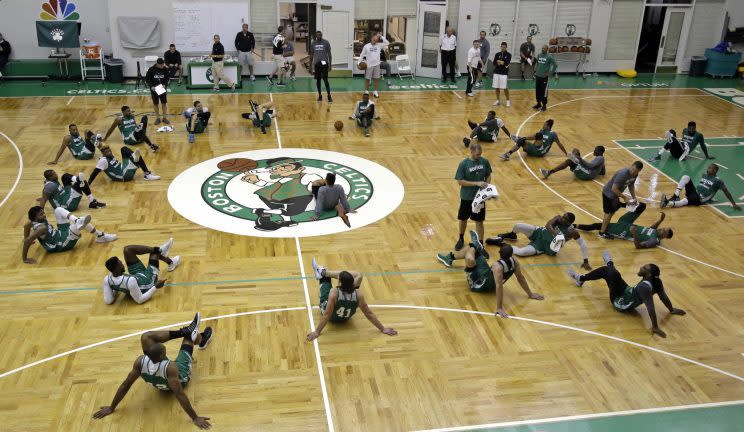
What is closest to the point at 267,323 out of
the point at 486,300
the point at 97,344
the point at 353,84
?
the point at 97,344

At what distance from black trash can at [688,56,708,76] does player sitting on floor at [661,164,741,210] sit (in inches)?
548

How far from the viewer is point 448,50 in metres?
24.2

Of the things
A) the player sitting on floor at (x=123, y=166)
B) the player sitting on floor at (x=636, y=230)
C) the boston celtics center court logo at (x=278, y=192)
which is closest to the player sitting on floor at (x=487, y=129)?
the boston celtics center court logo at (x=278, y=192)

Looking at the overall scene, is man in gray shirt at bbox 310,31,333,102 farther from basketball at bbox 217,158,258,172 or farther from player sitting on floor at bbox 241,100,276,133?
basketball at bbox 217,158,258,172

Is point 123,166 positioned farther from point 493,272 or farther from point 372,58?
point 372,58

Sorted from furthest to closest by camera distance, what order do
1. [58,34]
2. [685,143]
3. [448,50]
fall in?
1. [448,50]
2. [58,34]
3. [685,143]

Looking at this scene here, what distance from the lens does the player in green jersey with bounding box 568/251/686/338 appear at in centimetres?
1029

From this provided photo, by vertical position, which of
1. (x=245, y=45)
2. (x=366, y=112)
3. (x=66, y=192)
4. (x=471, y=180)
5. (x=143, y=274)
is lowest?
(x=143, y=274)

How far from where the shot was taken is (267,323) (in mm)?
10320

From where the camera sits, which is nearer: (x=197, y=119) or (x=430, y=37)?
(x=197, y=119)

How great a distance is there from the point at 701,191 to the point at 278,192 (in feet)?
30.9

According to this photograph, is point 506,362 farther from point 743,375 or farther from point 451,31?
point 451,31

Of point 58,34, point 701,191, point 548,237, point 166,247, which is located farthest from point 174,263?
point 58,34

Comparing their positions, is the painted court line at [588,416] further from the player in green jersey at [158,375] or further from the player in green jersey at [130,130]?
the player in green jersey at [130,130]
